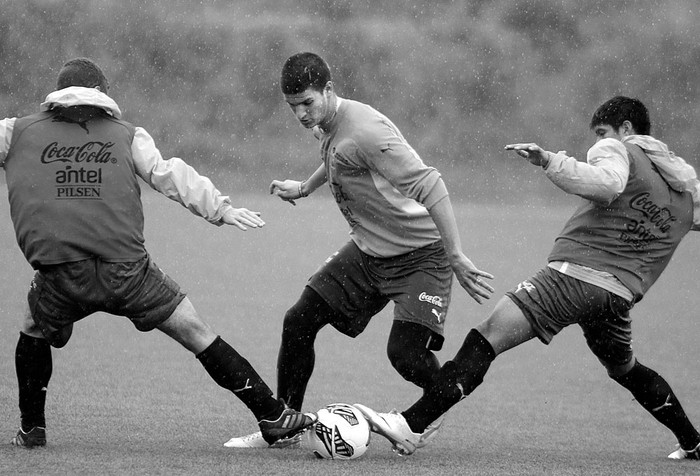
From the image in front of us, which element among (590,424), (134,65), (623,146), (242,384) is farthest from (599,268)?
(134,65)

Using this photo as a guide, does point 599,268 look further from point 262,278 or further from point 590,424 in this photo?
point 262,278

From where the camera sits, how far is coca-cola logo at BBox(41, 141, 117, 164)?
3846 millimetres

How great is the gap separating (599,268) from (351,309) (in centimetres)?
106

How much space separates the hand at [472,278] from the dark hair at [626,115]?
95 centimetres

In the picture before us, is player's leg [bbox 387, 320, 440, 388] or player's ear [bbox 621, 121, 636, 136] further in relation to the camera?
player's ear [bbox 621, 121, 636, 136]

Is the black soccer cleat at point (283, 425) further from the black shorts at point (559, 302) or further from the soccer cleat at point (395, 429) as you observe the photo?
the black shorts at point (559, 302)

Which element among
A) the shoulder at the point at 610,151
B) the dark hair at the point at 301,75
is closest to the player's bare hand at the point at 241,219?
the dark hair at the point at 301,75

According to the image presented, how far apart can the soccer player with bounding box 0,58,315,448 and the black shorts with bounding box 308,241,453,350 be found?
0.66 m

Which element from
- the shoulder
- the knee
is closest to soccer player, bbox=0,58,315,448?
the shoulder

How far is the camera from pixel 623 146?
420 centimetres

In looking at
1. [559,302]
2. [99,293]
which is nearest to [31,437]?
[99,293]

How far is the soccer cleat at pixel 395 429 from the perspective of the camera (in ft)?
13.4

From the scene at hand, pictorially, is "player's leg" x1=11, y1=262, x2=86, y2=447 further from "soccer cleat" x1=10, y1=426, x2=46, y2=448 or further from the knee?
the knee

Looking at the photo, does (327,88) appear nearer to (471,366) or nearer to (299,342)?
(299,342)
